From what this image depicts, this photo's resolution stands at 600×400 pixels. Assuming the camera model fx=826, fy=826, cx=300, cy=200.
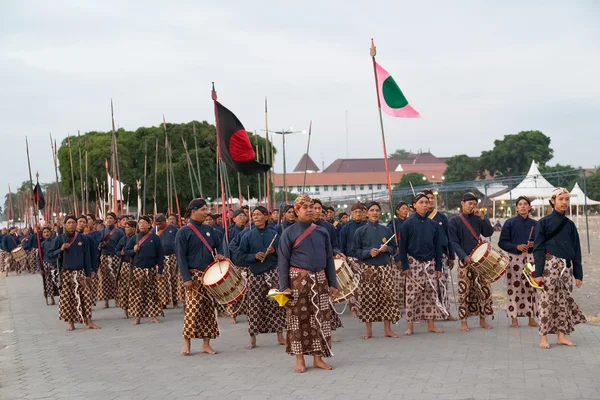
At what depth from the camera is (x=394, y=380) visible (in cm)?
792

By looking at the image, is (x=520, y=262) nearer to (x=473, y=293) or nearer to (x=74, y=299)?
(x=473, y=293)

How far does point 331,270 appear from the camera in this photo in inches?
355

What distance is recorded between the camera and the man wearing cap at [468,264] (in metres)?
11.3

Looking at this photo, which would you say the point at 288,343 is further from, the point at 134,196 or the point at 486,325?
the point at 134,196

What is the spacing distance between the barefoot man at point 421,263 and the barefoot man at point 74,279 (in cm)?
535

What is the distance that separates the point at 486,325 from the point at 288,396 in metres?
4.78

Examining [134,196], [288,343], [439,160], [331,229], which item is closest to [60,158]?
[134,196]

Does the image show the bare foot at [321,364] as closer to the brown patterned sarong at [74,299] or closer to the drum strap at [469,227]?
the drum strap at [469,227]

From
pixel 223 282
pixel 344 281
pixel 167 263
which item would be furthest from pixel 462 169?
pixel 223 282

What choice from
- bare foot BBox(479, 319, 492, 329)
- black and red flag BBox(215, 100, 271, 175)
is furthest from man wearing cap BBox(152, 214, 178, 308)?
bare foot BBox(479, 319, 492, 329)

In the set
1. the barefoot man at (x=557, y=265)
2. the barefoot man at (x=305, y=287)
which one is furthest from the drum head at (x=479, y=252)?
the barefoot man at (x=305, y=287)

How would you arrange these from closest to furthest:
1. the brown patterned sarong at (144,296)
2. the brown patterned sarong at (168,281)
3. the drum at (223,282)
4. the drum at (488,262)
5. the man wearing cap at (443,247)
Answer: the drum at (223,282) < the drum at (488,262) < the man wearing cap at (443,247) < the brown patterned sarong at (144,296) < the brown patterned sarong at (168,281)

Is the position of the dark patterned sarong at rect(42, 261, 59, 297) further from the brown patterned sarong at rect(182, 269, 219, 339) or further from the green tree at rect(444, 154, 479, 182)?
the green tree at rect(444, 154, 479, 182)

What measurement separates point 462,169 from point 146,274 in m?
73.6
